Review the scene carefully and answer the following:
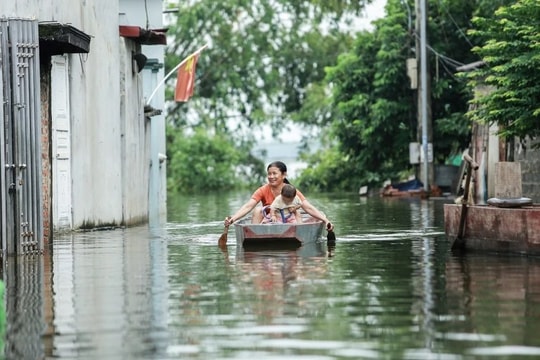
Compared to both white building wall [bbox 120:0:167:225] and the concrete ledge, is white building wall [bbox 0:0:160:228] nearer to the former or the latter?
white building wall [bbox 120:0:167:225]

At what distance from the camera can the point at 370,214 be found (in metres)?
37.2

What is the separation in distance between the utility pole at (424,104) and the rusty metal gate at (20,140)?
105ft

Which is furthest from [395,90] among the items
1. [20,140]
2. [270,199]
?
[20,140]

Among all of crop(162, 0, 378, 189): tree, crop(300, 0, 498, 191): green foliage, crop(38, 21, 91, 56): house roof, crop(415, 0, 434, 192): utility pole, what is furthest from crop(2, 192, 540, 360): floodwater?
crop(162, 0, 378, 189): tree

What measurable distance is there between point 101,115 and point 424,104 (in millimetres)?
24138

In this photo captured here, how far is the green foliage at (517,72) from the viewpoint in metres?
29.0

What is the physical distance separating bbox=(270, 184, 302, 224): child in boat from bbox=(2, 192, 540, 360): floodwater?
1.08 meters

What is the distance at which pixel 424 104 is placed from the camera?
52.8 metres

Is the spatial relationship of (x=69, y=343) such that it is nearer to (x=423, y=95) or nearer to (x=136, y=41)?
(x=136, y=41)

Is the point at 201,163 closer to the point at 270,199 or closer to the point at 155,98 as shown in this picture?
the point at 155,98

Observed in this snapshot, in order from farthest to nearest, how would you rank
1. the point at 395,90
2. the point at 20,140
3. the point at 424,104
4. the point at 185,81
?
the point at 395,90, the point at 424,104, the point at 185,81, the point at 20,140

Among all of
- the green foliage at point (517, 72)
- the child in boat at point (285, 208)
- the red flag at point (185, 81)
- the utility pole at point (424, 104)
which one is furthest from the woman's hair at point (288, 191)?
the utility pole at point (424, 104)

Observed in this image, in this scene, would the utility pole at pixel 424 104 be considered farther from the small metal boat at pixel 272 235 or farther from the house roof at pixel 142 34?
the small metal boat at pixel 272 235

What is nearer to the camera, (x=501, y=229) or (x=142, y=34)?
(x=501, y=229)
